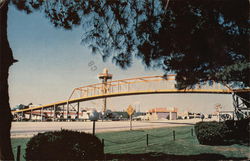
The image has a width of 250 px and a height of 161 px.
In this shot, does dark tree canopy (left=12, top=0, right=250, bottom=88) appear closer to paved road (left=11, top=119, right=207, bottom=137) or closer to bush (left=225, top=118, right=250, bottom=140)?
bush (left=225, top=118, right=250, bottom=140)

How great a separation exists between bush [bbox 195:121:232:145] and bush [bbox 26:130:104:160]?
26.9 feet

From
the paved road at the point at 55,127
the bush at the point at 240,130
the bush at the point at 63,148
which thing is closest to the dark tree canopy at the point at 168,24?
the bush at the point at 63,148

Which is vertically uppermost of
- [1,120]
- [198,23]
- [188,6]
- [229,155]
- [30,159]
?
[188,6]

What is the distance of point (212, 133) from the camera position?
12.1 m

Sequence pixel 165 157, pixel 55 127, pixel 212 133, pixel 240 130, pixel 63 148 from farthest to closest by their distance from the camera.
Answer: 1. pixel 55 127
2. pixel 240 130
3. pixel 212 133
4. pixel 165 157
5. pixel 63 148

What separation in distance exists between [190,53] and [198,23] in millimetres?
1289

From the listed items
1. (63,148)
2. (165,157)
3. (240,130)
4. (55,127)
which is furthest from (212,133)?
(55,127)

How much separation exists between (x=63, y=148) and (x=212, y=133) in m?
9.27

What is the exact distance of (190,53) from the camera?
26.5ft

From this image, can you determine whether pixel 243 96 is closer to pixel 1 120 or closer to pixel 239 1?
pixel 239 1

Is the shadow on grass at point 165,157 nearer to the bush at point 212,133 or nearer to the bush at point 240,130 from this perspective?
the bush at point 212,133

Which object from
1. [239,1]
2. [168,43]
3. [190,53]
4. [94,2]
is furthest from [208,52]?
[94,2]

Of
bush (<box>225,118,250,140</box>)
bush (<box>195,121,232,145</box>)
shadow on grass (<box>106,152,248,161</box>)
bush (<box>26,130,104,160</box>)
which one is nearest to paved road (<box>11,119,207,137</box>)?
shadow on grass (<box>106,152,248,161</box>)

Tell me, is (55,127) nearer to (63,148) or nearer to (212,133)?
(212,133)
